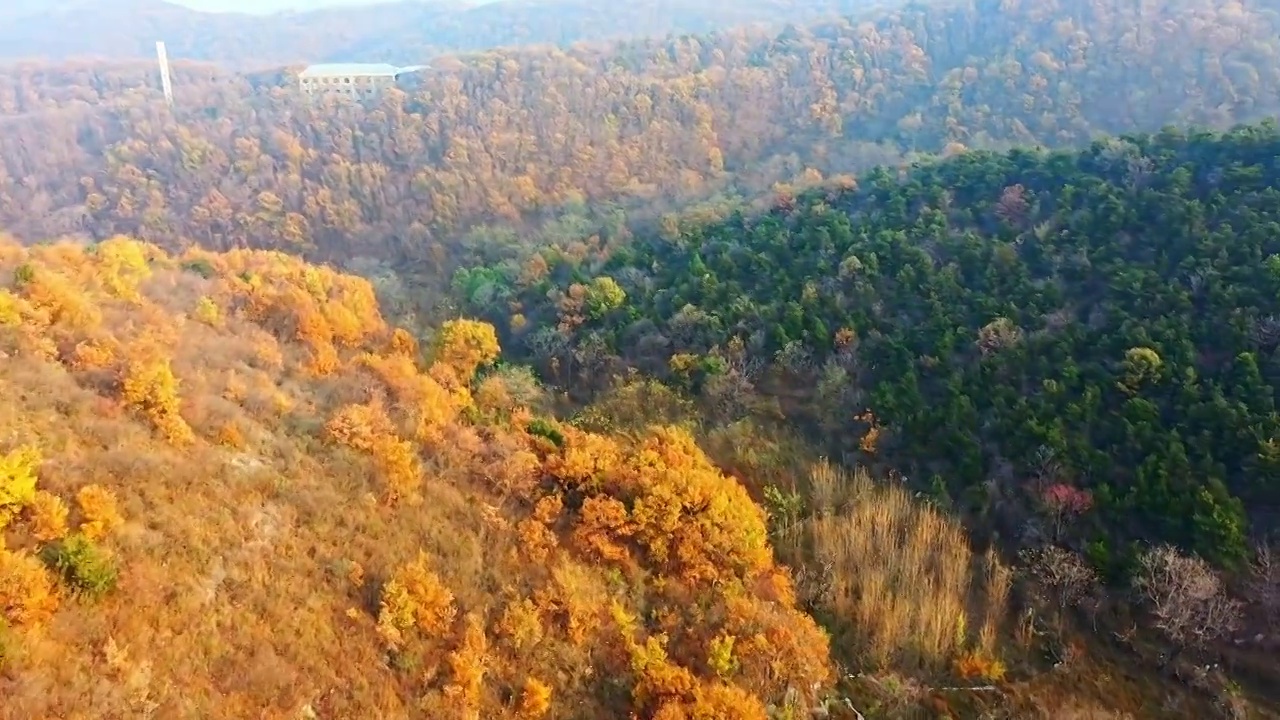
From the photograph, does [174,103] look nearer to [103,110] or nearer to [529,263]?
[103,110]

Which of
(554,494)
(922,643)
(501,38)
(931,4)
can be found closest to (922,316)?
(922,643)

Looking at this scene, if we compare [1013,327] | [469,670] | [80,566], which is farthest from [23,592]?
[1013,327]

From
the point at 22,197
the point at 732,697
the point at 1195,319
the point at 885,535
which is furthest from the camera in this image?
the point at 22,197

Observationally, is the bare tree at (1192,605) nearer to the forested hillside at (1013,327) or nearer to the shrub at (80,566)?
the forested hillside at (1013,327)

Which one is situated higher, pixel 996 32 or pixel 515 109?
pixel 996 32

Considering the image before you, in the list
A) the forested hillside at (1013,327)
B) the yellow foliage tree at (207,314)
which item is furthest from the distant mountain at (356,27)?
the yellow foliage tree at (207,314)
